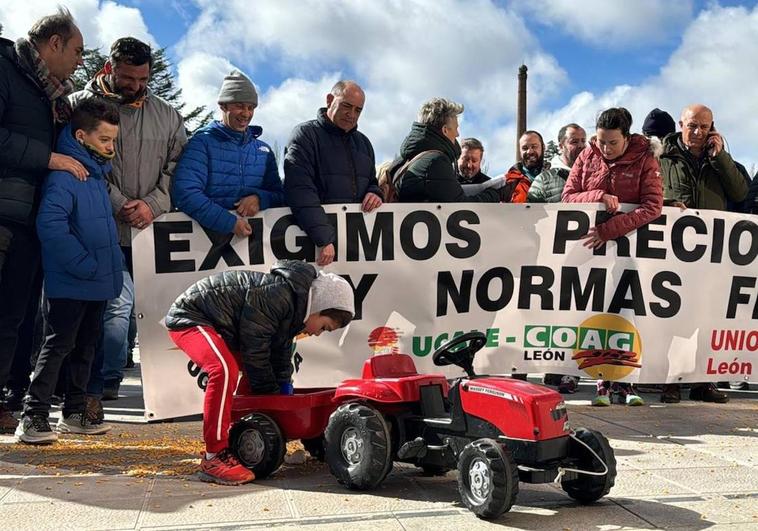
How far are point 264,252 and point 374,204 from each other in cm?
91

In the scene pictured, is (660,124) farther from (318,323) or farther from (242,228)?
(318,323)

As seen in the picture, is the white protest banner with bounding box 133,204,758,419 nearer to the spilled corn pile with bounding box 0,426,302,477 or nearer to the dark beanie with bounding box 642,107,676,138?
the spilled corn pile with bounding box 0,426,302,477

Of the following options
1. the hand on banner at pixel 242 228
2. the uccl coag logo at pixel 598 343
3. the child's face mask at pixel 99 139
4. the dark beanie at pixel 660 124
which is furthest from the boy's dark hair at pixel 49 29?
the dark beanie at pixel 660 124

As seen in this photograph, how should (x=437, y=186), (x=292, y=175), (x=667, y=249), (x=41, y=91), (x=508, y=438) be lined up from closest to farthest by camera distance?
1. (x=508, y=438)
2. (x=41, y=91)
3. (x=292, y=175)
4. (x=437, y=186)
5. (x=667, y=249)

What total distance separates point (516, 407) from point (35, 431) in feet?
10.2

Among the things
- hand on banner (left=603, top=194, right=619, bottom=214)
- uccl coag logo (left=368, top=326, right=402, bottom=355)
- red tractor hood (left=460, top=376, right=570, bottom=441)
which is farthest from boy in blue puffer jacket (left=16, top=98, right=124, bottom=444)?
hand on banner (left=603, top=194, right=619, bottom=214)

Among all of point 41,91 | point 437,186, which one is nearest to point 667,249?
point 437,186

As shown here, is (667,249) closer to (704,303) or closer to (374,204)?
(704,303)

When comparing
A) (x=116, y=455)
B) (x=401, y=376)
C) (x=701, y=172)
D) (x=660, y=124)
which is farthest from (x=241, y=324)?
(x=660, y=124)

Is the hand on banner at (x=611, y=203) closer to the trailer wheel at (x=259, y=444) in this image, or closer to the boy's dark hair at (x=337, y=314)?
the boy's dark hair at (x=337, y=314)

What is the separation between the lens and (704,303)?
7438 millimetres

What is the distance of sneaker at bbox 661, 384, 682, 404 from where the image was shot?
761cm

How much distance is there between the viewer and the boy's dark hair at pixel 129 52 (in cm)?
585

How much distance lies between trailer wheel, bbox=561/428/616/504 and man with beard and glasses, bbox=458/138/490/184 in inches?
163
